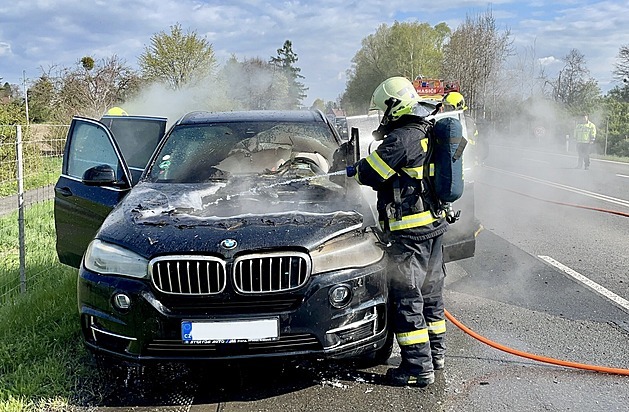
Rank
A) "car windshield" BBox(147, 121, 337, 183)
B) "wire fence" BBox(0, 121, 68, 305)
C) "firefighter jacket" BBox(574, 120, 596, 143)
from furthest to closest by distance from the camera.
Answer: "firefighter jacket" BBox(574, 120, 596, 143) → "wire fence" BBox(0, 121, 68, 305) → "car windshield" BBox(147, 121, 337, 183)

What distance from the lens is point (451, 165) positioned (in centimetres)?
380

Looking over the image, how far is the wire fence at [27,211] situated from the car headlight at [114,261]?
2.22 meters

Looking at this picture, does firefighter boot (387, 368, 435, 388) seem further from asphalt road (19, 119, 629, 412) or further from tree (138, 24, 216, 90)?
tree (138, 24, 216, 90)

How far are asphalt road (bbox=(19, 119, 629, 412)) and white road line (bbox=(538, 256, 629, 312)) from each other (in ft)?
0.11

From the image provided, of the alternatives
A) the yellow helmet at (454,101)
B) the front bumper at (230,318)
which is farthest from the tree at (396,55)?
the front bumper at (230,318)

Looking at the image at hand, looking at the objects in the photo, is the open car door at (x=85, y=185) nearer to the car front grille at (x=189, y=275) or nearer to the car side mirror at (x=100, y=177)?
the car side mirror at (x=100, y=177)

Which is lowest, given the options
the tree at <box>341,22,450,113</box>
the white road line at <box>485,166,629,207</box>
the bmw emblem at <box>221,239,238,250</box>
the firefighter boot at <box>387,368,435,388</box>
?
the white road line at <box>485,166,629,207</box>

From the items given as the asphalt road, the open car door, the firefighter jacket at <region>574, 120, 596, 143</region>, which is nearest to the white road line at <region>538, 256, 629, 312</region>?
the asphalt road

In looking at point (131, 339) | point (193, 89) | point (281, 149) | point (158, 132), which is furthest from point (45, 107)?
point (131, 339)

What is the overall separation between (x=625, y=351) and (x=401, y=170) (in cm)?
204

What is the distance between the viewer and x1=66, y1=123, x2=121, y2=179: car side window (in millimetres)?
5398

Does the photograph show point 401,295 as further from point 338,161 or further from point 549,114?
point 549,114

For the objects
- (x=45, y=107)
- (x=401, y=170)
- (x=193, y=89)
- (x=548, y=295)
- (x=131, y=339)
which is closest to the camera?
(x=131, y=339)

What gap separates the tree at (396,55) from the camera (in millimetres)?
72312
